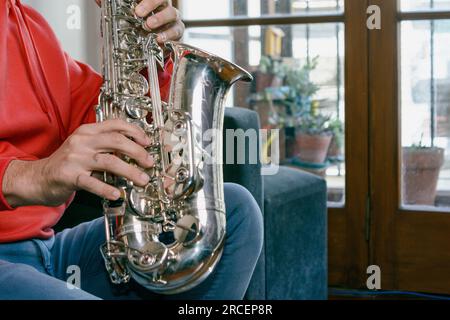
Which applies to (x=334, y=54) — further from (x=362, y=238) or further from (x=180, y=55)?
(x=180, y=55)

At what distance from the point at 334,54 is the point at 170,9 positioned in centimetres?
120

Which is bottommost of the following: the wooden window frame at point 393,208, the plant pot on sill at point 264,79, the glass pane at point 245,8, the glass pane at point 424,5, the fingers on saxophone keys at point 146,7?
the wooden window frame at point 393,208

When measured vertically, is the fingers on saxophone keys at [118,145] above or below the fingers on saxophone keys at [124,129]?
below

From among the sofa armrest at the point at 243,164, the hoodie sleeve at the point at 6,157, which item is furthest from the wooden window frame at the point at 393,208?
the hoodie sleeve at the point at 6,157

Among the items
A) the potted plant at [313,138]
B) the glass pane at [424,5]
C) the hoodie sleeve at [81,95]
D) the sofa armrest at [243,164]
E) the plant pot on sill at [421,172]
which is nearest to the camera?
the hoodie sleeve at [81,95]

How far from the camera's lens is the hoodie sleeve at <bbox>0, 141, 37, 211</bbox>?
1.11 metres

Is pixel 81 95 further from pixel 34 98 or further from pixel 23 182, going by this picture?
pixel 23 182

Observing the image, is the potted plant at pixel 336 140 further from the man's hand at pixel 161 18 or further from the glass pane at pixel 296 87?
the man's hand at pixel 161 18

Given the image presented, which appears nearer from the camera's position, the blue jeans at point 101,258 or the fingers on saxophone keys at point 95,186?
the fingers on saxophone keys at point 95,186

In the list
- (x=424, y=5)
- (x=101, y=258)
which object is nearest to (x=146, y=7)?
(x=101, y=258)

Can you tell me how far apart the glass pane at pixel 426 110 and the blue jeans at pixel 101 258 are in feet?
3.72

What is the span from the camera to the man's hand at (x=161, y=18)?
121 cm

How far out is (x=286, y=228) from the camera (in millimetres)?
1895

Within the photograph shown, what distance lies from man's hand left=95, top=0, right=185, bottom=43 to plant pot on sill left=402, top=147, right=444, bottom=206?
3.99 ft
